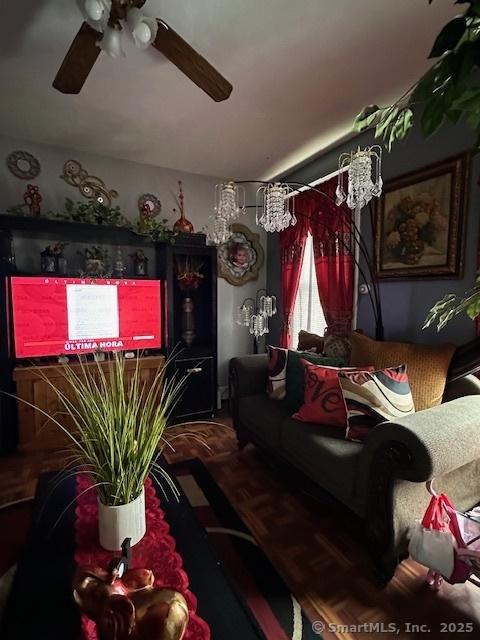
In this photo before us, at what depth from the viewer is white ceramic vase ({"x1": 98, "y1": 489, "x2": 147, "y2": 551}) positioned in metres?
0.90

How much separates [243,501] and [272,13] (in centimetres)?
240

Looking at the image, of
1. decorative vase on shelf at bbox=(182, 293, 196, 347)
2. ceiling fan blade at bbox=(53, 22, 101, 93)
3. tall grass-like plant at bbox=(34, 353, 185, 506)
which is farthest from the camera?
decorative vase on shelf at bbox=(182, 293, 196, 347)

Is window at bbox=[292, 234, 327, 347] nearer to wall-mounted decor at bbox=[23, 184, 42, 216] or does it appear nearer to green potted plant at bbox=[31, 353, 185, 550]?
green potted plant at bbox=[31, 353, 185, 550]

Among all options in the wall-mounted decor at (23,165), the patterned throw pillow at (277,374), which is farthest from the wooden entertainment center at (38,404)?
the wall-mounted decor at (23,165)

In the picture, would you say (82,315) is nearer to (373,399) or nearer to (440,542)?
(373,399)

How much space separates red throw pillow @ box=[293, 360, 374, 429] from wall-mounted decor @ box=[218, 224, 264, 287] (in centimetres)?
180

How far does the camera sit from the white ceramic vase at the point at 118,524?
2.96ft

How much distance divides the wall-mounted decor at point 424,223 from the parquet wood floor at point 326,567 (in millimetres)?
1525

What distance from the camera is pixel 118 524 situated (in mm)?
905

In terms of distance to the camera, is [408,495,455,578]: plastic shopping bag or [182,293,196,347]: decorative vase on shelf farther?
[182,293,196,347]: decorative vase on shelf

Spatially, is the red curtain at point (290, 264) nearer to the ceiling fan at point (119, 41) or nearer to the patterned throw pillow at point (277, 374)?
the patterned throw pillow at point (277, 374)

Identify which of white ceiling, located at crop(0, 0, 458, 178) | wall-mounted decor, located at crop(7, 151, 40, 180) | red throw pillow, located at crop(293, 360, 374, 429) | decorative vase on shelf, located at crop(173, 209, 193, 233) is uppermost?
Answer: white ceiling, located at crop(0, 0, 458, 178)

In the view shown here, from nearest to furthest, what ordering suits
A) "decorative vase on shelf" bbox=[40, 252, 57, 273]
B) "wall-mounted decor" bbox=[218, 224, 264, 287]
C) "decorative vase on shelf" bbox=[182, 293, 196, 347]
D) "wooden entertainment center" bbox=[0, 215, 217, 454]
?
"wooden entertainment center" bbox=[0, 215, 217, 454] < "decorative vase on shelf" bbox=[40, 252, 57, 273] < "decorative vase on shelf" bbox=[182, 293, 196, 347] < "wall-mounted decor" bbox=[218, 224, 264, 287]

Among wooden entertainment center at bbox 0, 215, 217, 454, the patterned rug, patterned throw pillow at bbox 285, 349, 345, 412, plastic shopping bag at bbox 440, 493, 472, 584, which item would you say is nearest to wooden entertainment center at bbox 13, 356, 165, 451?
wooden entertainment center at bbox 0, 215, 217, 454
